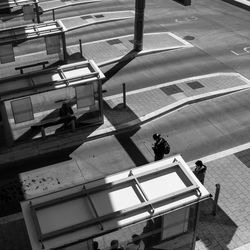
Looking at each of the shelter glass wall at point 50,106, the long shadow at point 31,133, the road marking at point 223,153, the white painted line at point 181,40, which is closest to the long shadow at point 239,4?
the white painted line at point 181,40

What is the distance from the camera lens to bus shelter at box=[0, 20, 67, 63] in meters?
24.2

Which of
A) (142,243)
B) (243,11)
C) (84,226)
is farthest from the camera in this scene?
(243,11)

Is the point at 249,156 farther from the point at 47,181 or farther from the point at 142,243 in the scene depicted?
the point at 47,181

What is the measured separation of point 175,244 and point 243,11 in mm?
29057

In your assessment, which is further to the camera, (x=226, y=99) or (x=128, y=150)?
(x=226, y=99)

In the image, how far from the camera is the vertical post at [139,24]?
24.8 meters

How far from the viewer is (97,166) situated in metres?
16.2

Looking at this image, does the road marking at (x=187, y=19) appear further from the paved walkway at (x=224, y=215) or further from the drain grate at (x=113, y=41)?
the paved walkway at (x=224, y=215)

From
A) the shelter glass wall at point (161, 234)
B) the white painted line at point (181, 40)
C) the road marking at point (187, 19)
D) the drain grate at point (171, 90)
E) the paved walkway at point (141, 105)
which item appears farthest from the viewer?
the road marking at point (187, 19)

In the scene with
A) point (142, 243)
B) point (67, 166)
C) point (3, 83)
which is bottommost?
point (67, 166)

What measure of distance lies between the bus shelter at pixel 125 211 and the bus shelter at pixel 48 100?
7353mm

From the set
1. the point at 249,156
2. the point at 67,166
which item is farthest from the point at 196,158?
the point at 67,166

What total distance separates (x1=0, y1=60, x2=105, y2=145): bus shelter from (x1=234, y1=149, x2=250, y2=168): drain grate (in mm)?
6770

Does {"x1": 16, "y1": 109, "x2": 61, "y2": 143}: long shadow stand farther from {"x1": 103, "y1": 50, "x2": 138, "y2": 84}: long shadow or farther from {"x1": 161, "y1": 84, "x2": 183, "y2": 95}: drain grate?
{"x1": 161, "y1": 84, "x2": 183, "y2": 95}: drain grate
